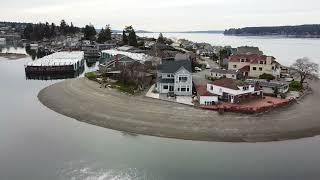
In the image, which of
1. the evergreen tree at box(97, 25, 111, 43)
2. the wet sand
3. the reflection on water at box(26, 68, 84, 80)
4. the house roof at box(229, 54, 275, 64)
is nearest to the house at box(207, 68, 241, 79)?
the house roof at box(229, 54, 275, 64)

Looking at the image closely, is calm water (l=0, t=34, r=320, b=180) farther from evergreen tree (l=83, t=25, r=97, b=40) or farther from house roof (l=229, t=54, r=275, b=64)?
evergreen tree (l=83, t=25, r=97, b=40)

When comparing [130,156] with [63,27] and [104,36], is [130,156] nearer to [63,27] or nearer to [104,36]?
[104,36]

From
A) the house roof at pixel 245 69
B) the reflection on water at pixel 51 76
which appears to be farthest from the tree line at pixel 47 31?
the house roof at pixel 245 69

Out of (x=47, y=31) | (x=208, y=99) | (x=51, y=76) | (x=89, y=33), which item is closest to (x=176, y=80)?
(x=208, y=99)

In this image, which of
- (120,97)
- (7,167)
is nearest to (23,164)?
(7,167)

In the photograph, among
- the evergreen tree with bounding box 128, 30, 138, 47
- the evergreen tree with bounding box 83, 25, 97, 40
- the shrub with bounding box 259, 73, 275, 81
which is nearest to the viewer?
the shrub with bounding box 259, 73, 275, 81

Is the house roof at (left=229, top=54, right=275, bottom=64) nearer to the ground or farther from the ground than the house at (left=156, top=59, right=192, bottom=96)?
farther from the ground

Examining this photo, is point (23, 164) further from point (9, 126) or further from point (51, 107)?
point (51, 107)
